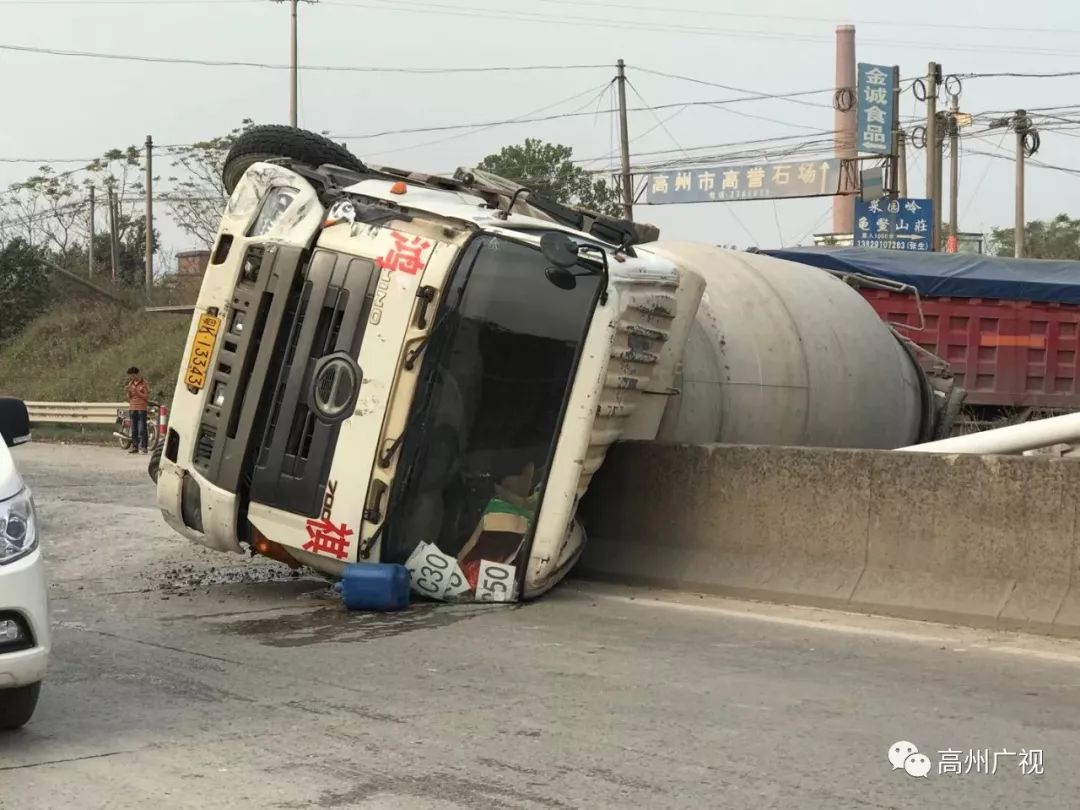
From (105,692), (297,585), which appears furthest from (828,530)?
(105,692)

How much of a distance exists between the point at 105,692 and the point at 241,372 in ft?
9.60

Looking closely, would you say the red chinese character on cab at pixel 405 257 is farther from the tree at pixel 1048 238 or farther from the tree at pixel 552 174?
the tree at pixel 1048 238

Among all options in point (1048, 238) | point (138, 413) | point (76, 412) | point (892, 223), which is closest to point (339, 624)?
point (138, 413)

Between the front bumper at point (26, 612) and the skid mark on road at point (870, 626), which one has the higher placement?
the front bumper at point (26, 612)

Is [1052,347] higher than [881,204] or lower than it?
lower

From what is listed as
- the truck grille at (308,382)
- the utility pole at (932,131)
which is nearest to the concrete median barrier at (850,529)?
the truck grille at (308,382)

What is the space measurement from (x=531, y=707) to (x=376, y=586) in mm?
2548

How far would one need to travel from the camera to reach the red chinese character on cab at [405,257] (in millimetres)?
8602

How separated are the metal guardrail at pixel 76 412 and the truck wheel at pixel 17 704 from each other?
29.3 m

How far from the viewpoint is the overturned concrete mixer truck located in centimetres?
852

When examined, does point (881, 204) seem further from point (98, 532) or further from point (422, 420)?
point (422, 420)

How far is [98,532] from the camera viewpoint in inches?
511

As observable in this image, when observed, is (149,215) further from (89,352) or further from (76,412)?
(76,412)

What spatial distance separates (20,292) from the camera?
173 ft
